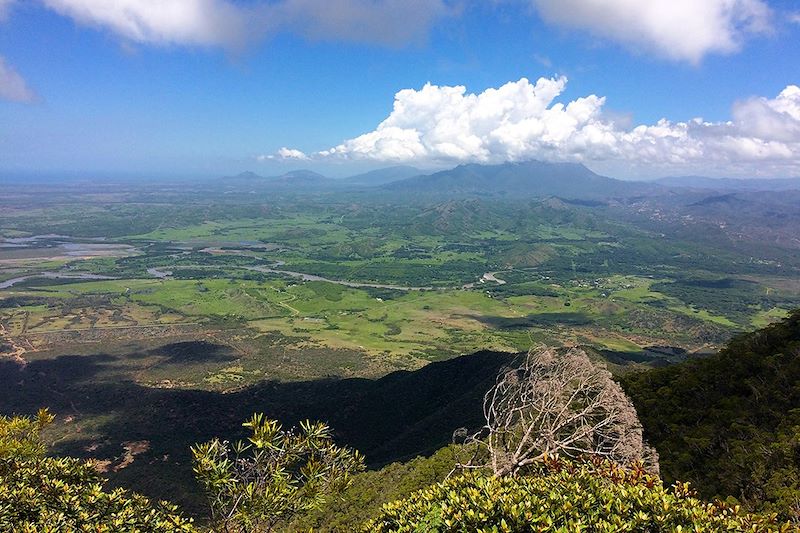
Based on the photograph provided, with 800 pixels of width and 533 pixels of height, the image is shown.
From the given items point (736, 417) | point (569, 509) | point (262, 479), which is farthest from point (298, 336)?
point (569, 509)

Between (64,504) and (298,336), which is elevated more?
(64,504)

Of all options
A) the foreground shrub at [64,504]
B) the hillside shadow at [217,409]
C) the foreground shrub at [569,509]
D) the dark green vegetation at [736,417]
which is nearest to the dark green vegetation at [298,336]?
the hillside shadow at [217,409]

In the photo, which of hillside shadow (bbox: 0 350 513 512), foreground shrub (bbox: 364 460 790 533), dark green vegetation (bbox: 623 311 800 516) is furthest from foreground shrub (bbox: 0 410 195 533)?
hillside shadow (bbox: 0 350 513 512)

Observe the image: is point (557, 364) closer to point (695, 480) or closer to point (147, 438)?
point (695, 480)

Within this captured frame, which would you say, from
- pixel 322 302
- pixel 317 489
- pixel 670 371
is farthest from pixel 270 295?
pixel 317 489

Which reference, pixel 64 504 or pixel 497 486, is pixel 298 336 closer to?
pixel 64 504

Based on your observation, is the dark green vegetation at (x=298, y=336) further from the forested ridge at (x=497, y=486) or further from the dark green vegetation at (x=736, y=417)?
the forested ridge at (x=497, y=486)

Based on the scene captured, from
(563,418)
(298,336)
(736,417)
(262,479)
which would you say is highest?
(262,479)
